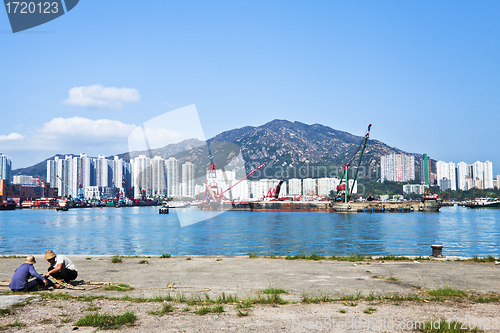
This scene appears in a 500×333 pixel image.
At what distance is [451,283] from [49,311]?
1109 centimetres

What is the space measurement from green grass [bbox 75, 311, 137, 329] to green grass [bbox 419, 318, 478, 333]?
570cm

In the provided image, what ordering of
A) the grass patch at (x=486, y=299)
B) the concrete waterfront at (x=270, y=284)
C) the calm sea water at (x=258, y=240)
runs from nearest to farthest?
the concrete waterfront at (x=270, y=284) → the grass patch at (x=486, y=299) → the calm sea water at (x=258, y=240)

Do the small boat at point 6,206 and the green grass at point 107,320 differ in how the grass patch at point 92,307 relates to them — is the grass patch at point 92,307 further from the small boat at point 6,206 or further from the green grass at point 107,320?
the small boat at point 6,206

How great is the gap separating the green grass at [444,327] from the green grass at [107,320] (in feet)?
18.7

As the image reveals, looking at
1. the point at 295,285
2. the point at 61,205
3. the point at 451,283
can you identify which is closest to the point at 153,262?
the point at 295,285

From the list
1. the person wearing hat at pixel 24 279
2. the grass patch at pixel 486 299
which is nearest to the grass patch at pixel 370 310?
the grass patch at pixel 486 299

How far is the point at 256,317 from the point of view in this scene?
296 inches

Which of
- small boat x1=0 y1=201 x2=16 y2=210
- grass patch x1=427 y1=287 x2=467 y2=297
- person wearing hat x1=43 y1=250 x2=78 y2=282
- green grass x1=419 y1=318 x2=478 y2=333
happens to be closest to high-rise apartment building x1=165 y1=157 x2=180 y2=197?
person wearing hat x1=43 y1=250 x2=78 y2=282

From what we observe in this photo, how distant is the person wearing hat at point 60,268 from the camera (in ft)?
34.4

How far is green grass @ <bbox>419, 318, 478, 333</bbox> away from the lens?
6.48 m

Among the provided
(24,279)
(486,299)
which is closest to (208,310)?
(24,279)

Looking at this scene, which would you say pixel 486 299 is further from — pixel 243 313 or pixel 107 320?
pixel 107 320

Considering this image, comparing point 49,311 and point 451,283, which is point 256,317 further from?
point 451,283

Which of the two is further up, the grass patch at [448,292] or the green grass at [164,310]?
the green grass at [164,310]
